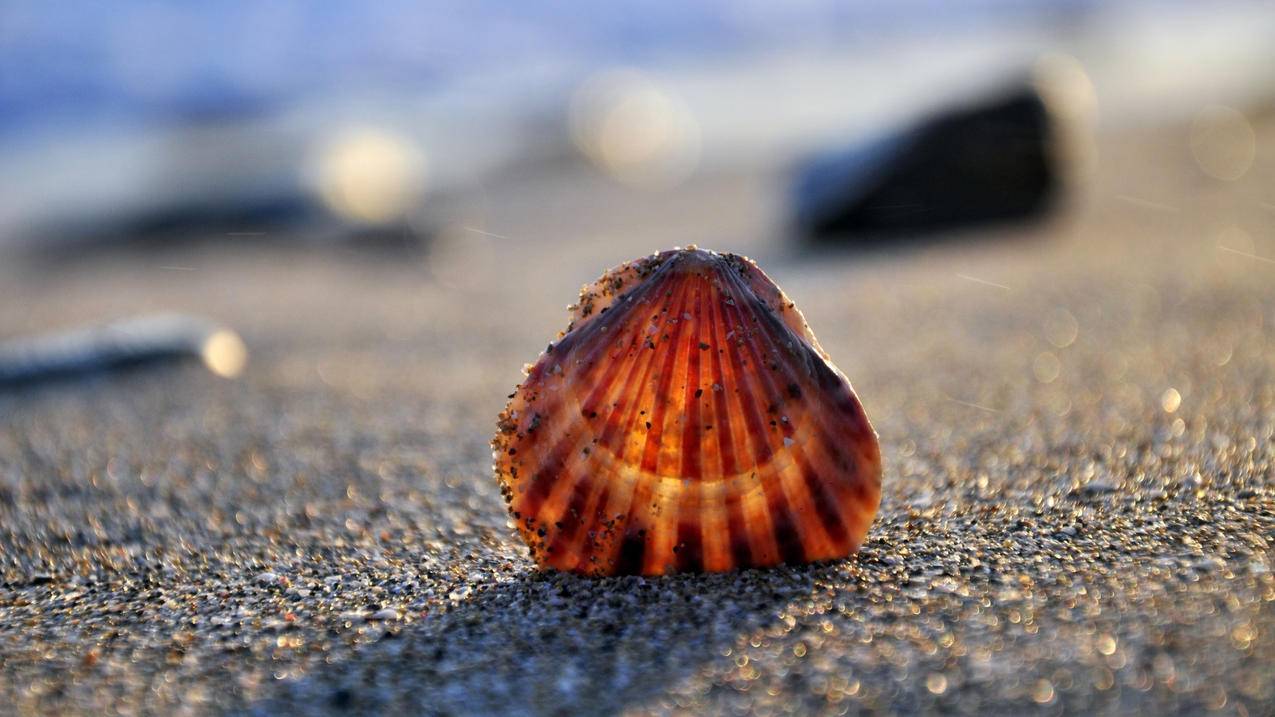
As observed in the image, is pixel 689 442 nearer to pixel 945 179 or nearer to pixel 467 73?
pixel 945 179

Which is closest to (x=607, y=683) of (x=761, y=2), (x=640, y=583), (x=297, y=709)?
(x=640, y=583)

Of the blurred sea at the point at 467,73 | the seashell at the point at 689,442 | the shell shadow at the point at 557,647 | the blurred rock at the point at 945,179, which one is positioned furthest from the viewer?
the blurred sea at the point at 467,73

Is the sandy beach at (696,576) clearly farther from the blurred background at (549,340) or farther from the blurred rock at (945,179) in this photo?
the blurred rock at (945,179)

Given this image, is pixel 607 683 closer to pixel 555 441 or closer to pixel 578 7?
pixel 555 441

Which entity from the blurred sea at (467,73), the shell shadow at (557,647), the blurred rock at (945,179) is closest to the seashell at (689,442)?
the shell shadow at (557,647)

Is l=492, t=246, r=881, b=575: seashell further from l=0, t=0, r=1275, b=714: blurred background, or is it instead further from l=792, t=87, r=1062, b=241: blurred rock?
l=792, t=87, r=1062, b=241: blurred rock

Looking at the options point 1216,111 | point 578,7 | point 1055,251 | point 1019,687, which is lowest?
point 1019,687

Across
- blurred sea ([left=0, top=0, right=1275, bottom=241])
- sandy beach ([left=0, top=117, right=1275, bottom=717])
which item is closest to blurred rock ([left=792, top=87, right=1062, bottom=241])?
sandy beach ([left=0, top=117, right=1275, bottom=717])
